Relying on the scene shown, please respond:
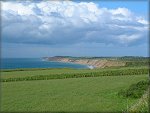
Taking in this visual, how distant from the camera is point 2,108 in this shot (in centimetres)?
2625

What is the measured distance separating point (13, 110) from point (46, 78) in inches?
1258

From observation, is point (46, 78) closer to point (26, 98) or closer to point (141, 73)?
point (141, 73)

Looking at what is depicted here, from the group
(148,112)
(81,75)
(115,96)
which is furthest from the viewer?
(81,75)

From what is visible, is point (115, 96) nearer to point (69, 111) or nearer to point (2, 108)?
point (69, 111)

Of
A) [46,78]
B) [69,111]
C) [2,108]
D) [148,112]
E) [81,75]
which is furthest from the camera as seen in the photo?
[81,75]

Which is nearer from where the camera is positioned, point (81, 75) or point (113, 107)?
point (113, 107)

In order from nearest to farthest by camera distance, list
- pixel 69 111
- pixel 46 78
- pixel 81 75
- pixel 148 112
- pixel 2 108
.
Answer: pixel 148 112 < pixel 69 111 < pixel 2 108 < pixel 46 78 < pixel 81 75

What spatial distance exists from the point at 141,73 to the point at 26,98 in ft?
122

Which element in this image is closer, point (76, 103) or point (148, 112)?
point (148, 112)

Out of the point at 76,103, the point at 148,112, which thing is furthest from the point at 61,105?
the point at 148,112

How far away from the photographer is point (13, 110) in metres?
25.2

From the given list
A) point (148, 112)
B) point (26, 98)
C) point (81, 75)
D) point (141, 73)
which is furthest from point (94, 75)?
point (148, 112)

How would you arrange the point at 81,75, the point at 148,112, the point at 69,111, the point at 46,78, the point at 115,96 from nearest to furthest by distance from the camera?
the point at 148,112 → the point at 69,111 → the point at 115,96 → the point at 46,78 → the point at 81,75

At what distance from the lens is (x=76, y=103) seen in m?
27.8
